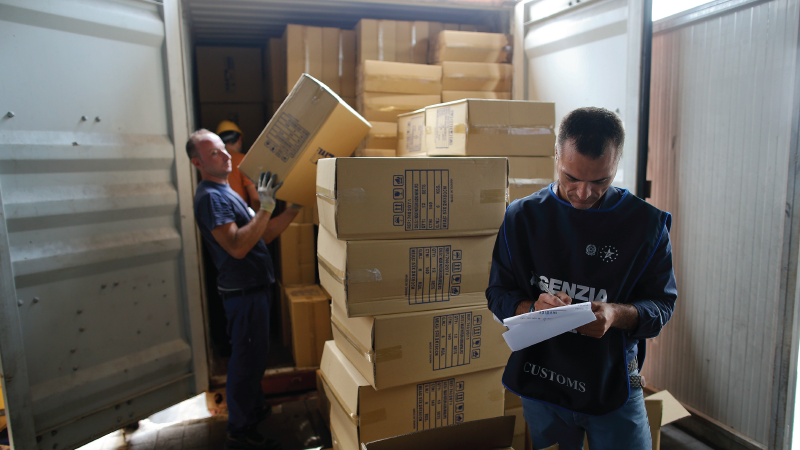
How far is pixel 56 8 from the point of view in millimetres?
2205

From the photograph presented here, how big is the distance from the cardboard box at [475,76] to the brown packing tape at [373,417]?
2.22 metres

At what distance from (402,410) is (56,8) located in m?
2.45

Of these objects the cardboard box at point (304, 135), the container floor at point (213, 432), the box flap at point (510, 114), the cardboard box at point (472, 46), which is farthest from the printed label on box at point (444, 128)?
the container floor at point (213, 432)

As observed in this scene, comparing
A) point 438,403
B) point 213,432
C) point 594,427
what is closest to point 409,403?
point 438,403

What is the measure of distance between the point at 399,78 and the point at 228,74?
2.06m

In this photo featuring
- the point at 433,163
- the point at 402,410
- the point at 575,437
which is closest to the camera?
the point at 575,437

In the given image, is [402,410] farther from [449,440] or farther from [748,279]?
[748,279]

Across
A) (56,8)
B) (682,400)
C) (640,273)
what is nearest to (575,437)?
(640,273)

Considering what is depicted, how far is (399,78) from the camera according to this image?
3213 millimetres

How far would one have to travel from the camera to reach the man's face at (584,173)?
1.21m

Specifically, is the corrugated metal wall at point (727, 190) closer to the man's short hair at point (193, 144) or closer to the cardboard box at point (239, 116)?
the man's short hair at point (193, 144)

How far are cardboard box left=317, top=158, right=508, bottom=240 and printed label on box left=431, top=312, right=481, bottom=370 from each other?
36cm

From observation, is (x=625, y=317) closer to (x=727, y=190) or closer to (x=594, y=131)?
(x=594, y=131)

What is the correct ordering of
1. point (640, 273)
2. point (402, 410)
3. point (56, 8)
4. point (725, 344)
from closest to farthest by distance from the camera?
point (640, 273)
point (402, 410)
point (56, 8)
point (725, 344)
